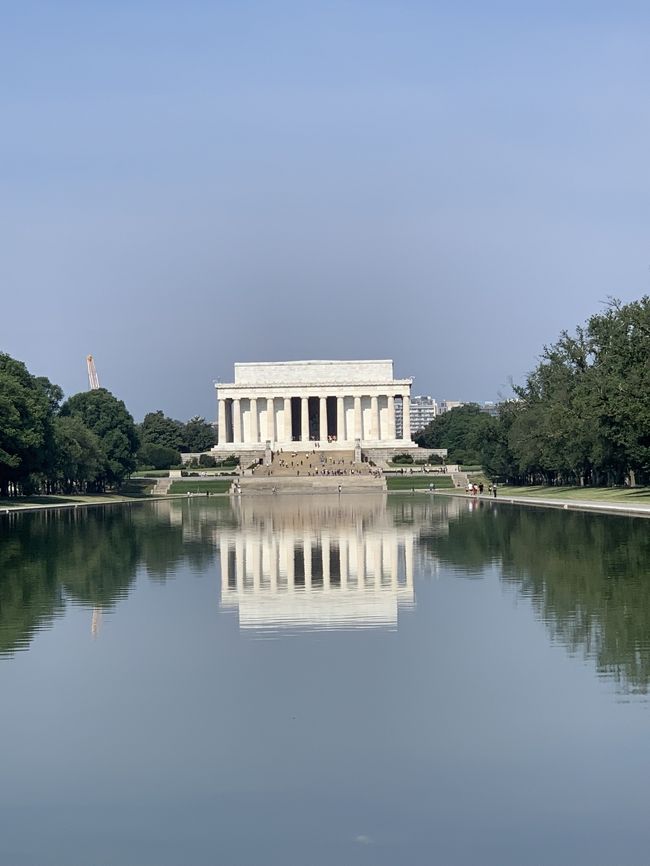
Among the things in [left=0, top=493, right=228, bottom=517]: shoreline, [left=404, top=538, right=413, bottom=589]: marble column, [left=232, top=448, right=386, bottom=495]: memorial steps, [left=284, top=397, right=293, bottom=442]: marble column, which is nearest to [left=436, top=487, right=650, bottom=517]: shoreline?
[left=404, top=538, right=413, bottom=589]: marble column

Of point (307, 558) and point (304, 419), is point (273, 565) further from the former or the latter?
point (304, 419)

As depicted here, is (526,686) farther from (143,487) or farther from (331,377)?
(331,377)

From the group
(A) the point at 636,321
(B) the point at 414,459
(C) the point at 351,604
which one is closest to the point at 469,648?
(C) the point at 351,604

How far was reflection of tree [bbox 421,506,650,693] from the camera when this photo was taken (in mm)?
16078

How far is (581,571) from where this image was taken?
2550 cm

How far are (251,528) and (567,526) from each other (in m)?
11.2

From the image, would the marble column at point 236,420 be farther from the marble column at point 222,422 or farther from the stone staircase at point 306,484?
the stone staircase at point 306,484

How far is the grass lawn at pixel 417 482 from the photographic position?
9356 centimetres

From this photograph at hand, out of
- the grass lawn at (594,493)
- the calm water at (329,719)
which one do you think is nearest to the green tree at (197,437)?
the grass lawn at (594,493)

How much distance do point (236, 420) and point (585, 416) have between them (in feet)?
248

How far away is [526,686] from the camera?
13695 mm

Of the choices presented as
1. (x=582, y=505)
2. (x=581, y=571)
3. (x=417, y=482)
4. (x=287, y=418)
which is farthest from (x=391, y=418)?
(x=581, y=571)

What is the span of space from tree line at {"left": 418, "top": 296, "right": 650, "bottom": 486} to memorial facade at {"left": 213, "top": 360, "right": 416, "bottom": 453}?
3486 centimetres

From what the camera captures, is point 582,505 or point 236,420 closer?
point 582,505
